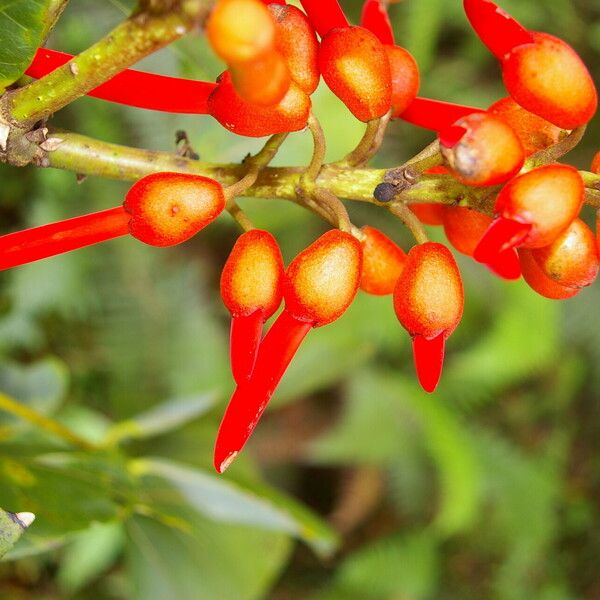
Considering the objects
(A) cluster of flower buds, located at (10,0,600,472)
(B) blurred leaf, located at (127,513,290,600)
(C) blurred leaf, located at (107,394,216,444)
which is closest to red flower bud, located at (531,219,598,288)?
(A) cluster of flower buds, located at (10,0,600,472)

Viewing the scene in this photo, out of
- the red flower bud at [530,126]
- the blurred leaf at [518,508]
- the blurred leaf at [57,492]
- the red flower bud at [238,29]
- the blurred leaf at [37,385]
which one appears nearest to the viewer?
the red flower bud at [238,29]

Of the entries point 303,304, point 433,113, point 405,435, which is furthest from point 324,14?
point 405,435

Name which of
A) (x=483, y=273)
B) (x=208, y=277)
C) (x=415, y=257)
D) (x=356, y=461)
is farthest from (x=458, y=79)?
(x=415, y=257)

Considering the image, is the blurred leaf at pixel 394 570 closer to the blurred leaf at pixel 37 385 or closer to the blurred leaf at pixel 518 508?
the blurred leaf at pixel 518 508

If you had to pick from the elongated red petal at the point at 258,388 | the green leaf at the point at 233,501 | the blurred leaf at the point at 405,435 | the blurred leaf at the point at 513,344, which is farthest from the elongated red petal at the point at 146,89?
the blurred leaf at the point at 513,344

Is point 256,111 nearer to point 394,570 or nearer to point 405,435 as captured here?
point 405,435

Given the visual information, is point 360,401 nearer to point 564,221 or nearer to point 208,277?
→ point 208,277
